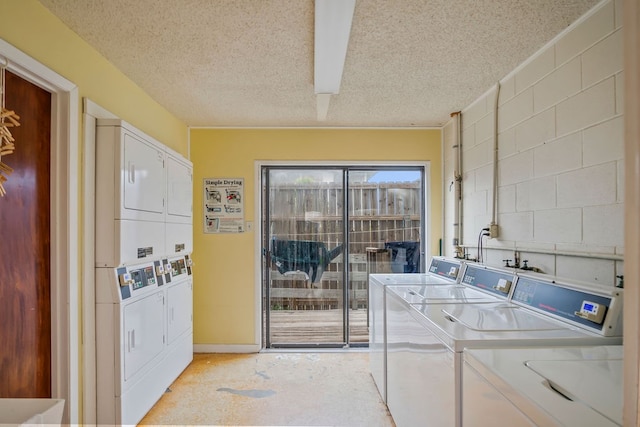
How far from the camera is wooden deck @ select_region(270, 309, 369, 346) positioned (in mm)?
3734

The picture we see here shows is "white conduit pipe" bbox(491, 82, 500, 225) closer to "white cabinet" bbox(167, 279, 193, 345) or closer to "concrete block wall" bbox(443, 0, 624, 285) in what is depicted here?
"concrete block wall" bbox(443, 0, 624, 285)

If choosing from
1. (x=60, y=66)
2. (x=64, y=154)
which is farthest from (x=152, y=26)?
(x=64, y=154)

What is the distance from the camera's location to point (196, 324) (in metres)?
3.59

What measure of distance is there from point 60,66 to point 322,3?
4.64 feet

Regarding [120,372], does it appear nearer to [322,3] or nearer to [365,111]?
[322,3]

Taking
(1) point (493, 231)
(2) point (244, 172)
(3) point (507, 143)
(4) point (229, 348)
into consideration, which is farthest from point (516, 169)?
(4) point (229, 348)

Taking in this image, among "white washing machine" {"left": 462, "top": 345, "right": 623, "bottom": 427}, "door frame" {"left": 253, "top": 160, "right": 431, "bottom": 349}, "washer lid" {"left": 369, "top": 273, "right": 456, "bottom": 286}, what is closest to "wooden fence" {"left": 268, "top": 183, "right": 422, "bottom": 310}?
"door frame" {"left": 253, "top": 160, "right": 431, "bottom": 349}

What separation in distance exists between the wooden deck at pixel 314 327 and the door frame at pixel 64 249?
2.07 meters

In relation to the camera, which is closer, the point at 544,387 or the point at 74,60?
the point at 544,387

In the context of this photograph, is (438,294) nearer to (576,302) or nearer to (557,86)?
(576,302)

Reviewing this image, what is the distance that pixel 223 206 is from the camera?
3598 millimetres

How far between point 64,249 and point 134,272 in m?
0.48

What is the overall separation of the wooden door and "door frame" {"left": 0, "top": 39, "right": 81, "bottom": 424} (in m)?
0.03

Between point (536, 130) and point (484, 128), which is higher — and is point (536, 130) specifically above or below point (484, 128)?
below
